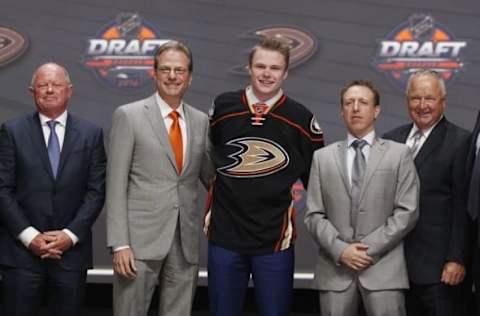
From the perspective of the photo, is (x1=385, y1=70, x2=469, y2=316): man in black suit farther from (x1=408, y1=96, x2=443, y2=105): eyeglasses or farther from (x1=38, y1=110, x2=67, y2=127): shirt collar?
(x1=38, y1=110, x2=67, y2=127): shirt collar

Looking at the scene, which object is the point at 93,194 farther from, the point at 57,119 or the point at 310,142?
the point at 310,142

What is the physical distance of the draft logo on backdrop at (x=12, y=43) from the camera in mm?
4707

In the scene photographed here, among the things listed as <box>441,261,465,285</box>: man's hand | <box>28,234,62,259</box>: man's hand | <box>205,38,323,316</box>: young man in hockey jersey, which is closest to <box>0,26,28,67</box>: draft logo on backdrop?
<box>28,234,62,259</box>: man's hand

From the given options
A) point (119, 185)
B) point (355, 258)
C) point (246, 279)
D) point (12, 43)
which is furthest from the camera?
point (12, 43)

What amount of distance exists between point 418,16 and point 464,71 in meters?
0.44

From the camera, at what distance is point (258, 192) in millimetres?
3082

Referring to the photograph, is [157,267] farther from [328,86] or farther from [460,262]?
[328,86]

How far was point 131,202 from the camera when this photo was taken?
3113mm

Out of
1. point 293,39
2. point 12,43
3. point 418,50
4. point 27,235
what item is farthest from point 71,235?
point 418,50

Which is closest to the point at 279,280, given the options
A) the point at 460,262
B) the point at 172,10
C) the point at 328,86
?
the point at 460,262

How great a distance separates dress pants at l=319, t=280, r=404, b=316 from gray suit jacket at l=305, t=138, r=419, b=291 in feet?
0.09

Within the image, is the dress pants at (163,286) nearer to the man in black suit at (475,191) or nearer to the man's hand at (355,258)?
the man's hand at (355,258)

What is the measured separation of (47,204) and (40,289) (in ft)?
1.18

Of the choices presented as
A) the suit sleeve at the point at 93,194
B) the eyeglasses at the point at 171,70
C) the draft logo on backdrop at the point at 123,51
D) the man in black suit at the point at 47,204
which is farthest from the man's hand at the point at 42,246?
the draft logo on backdrop at the point at 123,51
